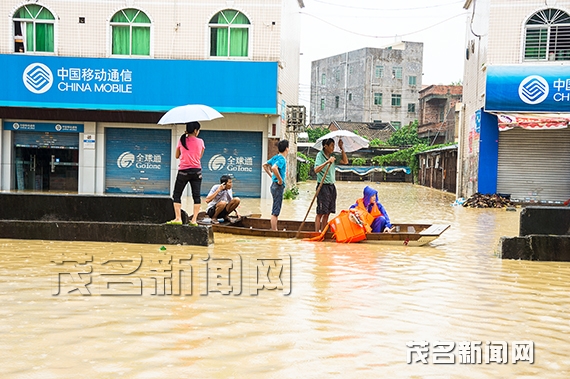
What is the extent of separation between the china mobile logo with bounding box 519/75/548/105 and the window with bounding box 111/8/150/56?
1220 centimetres

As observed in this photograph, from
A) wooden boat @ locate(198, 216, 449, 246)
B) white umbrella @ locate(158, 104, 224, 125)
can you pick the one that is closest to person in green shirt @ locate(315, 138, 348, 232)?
wooden boat @ locate(198, 216, 449, 246)

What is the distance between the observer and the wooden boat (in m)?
9.21

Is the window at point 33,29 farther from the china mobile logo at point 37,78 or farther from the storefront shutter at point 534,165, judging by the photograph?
the storefront shutter at point 534,165

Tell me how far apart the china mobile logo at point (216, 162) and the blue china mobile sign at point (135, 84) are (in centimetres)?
188

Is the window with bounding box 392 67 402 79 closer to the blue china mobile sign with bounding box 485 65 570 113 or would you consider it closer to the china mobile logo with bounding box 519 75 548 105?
the blue china mobile sign with bounding box 485 65 570 113

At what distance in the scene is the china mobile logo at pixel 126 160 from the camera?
21562 millimetres

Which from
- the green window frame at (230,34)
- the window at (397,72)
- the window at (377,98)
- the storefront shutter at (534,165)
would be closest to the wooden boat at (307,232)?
the green window frame at (230,34)

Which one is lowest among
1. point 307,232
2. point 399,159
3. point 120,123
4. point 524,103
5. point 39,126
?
point 307,232

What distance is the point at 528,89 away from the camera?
783 inches

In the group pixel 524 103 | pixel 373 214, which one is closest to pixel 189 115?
pixel 373 214

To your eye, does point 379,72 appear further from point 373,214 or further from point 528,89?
point 373,214

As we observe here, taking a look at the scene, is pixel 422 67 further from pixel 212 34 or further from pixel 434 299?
pixel 434 299

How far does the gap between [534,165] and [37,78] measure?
16719mm

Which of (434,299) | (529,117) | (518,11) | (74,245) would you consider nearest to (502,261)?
(434,299)
